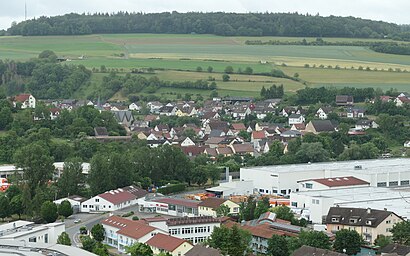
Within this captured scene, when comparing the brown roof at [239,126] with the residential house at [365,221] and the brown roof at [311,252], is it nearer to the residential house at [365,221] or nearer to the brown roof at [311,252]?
the residential house at [365,221]

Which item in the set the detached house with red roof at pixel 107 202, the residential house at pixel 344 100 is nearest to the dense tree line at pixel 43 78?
the residential house at pixel 344 100

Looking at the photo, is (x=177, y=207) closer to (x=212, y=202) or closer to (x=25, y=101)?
(x=212, y=202)

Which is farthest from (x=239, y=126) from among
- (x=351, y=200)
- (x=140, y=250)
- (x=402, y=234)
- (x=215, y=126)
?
(x=140, y=250)

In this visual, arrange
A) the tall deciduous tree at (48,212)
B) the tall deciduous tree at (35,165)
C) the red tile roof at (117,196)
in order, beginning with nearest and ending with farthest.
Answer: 1. the tall deciduous tree at (48,212)
2. the red tile roof at (117,196)
3. the tall deciduous tree at (35,165)

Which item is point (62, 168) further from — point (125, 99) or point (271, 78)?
point (271, 78)

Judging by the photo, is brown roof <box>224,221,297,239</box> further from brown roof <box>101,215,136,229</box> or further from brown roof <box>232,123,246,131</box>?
brown roof <box>232,123,246,131</box>

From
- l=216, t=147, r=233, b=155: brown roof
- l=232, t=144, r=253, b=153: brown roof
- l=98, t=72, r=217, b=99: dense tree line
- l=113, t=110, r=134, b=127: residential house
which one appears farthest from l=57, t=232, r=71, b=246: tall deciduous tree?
l=98, t=72, r=217, b=99: dense tree line
